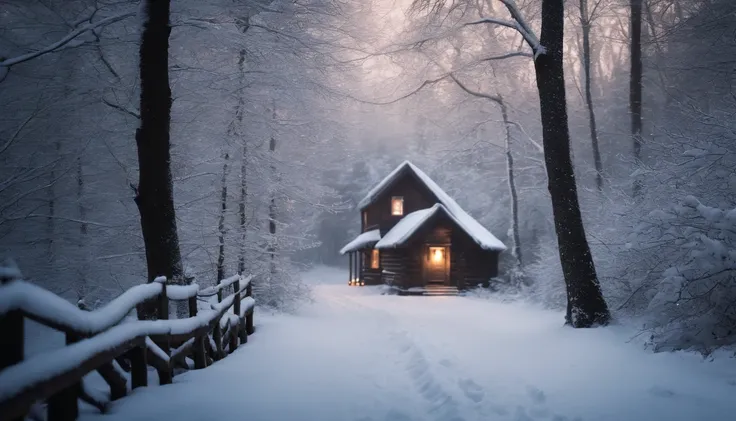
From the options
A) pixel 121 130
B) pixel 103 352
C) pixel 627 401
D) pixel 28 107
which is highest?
pixel 28 107

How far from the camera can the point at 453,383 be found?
20.2 feet

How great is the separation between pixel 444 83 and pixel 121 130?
14.0 metres

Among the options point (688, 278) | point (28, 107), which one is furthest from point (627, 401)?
point (28, 107)

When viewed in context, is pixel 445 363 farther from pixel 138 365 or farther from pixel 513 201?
pixel 513 201

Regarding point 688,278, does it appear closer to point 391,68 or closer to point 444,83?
point 391,68

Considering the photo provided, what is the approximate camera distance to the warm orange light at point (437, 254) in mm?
28703

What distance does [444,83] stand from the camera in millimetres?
21234

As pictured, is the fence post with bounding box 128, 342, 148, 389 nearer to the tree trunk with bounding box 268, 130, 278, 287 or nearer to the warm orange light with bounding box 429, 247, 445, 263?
the tree trunk with bounding box 268, 130, 278, 287

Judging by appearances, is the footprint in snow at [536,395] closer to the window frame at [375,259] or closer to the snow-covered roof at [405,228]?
the snow-covered roof at [405,228]

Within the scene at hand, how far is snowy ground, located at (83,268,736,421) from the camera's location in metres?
4.56

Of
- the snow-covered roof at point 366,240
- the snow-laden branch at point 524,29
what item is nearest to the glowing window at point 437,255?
the snow-covered roof at point 366,240

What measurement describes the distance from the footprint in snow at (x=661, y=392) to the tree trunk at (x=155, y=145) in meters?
6.97

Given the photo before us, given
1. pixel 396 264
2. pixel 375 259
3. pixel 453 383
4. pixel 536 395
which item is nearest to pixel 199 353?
pixel 453 383

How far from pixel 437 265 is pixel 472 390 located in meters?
23.4
